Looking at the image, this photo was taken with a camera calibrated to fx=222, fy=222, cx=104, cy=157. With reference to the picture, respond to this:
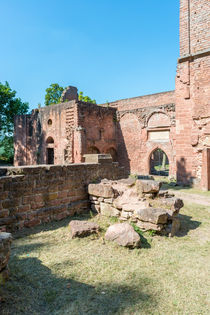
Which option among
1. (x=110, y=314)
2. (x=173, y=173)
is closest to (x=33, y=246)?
(x=110, y=314)

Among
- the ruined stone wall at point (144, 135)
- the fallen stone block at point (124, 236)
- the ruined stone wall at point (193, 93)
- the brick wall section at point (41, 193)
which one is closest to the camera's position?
the fallen stone block at point (124, 236)

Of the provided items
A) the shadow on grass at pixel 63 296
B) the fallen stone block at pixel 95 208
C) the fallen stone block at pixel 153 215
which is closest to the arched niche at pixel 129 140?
the fallen stone block at pixel 95 208

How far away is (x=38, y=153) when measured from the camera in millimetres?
19453

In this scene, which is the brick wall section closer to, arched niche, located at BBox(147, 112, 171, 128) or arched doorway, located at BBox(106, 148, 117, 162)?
arched niche, located at BBox(147, 112, 171, 128)

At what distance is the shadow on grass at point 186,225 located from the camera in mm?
4664

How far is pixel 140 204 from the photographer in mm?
4848

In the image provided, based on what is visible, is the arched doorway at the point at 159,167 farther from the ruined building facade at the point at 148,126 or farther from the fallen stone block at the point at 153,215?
the fallen stone block at the point at 153,215

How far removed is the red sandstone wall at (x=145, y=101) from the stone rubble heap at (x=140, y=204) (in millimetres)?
12367

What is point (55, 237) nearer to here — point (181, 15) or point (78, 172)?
point (78, 172)

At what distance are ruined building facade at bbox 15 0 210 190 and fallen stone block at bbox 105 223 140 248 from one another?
24.3 feet

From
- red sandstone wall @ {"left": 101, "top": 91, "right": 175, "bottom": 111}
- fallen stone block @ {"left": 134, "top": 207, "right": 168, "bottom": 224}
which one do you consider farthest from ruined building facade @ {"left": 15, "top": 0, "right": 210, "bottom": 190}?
fallen stone block @ {"left": 134, "top": 207, "right": 168, "bottom": 224}

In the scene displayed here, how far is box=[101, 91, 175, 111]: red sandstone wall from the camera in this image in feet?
54.3

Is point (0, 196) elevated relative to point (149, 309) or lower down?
elevated

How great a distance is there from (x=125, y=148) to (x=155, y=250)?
14.5 m
